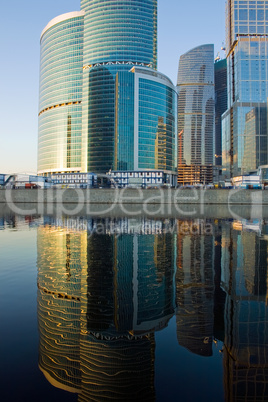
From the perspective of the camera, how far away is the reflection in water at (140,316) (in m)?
7.31

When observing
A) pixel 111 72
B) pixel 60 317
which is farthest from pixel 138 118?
pixel 60 317

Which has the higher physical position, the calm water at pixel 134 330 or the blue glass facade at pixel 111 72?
the blue glass facade at pixel 111 72

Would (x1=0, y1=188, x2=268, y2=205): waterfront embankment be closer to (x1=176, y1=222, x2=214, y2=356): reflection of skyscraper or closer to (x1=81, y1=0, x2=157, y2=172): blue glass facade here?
(x1=176, y1=222, x2=214, y2=356): reflection of skyscraper

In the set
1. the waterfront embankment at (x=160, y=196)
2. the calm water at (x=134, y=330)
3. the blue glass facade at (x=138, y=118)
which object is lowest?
the calm water at (x=134, y=330)

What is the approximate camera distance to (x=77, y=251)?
22109 millimetres

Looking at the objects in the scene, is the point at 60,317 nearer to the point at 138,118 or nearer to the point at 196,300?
the point at 196,300

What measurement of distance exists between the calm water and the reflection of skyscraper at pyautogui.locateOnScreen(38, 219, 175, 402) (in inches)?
1.2

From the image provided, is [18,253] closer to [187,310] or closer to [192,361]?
[187,310]

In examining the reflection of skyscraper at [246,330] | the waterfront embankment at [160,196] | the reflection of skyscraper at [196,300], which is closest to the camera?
the reflection of skyscraper at [246,330]

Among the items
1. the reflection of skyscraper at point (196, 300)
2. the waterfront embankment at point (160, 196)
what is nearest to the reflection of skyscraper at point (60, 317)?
the reflection of skyscraper at point (196, 300)

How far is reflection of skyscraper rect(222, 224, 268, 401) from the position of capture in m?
6.93

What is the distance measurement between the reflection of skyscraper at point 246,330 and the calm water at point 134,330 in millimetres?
30

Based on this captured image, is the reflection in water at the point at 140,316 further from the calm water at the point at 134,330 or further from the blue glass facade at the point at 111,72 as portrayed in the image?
the blue glass facade at the point at 111,72

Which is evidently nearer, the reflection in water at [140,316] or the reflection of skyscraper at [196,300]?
the reflection in water at [140,316]
